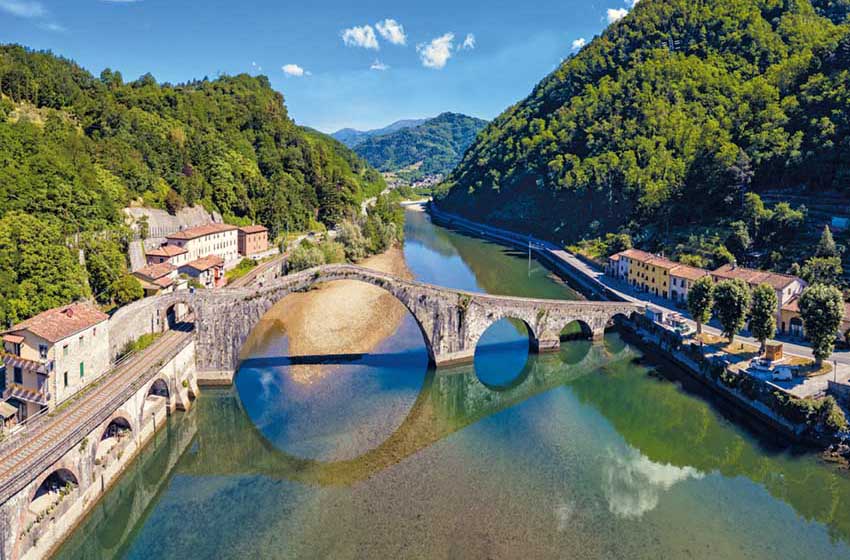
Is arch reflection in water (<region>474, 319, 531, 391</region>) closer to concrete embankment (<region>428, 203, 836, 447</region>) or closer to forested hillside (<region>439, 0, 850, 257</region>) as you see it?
concrete embankment (<region>428, 203, 836, 447</region>)

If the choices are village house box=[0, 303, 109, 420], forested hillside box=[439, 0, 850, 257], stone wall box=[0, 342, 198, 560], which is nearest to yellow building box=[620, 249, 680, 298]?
forested hillside box=[439, 0, 850, 257]

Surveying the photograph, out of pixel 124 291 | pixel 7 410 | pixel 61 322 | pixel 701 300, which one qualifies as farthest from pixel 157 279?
pixel 701 300

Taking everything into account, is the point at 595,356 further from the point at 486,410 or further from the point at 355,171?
the point at 355,171

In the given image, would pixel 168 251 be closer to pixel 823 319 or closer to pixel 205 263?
pixel 205 263

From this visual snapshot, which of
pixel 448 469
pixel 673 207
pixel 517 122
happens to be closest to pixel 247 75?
pixel 517 122

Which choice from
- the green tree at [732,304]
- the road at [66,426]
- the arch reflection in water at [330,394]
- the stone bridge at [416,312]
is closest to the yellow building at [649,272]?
the stone bridge at [416,312]

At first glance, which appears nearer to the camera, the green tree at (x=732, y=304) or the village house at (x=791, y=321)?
the green tree at (x=732, y=304)

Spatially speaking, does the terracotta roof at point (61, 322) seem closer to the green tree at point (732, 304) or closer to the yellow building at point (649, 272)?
the green tree at point (732, 304)
